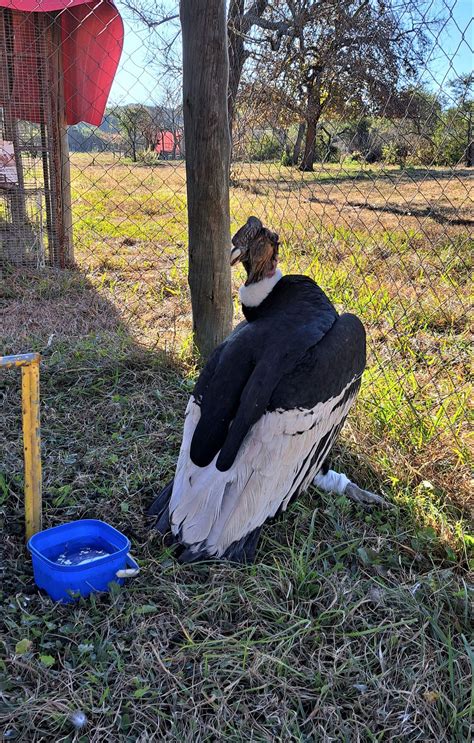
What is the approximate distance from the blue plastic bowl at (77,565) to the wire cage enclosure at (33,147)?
10.5 feet

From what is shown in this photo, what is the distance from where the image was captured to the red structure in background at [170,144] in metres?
4.14

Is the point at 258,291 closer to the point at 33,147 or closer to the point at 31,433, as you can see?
the point at 31,433

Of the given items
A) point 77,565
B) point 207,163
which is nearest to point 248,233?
point 207,163

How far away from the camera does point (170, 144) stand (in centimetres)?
436

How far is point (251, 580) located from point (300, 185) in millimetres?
2913

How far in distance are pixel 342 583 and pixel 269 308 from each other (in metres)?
0.99

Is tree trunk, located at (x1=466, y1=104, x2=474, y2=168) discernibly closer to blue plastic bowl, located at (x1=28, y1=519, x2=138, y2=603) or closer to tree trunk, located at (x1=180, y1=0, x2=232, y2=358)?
tree trunk, located at (x1=180, y1=0, x2=232, y2=358)

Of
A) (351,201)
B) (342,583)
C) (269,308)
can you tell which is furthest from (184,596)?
(351,201)

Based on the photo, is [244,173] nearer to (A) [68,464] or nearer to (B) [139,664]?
(A) [68,464]

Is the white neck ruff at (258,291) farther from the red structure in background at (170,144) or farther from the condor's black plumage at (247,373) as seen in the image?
the red structure in background at (170,144)

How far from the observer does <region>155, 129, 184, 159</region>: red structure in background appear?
4141 mm

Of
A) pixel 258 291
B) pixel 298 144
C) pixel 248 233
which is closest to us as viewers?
pixel 248 233

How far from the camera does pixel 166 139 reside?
4.37 m

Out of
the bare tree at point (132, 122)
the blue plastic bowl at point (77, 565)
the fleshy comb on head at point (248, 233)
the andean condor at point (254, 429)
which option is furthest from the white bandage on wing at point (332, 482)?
the bare tree at point (132, 122)
